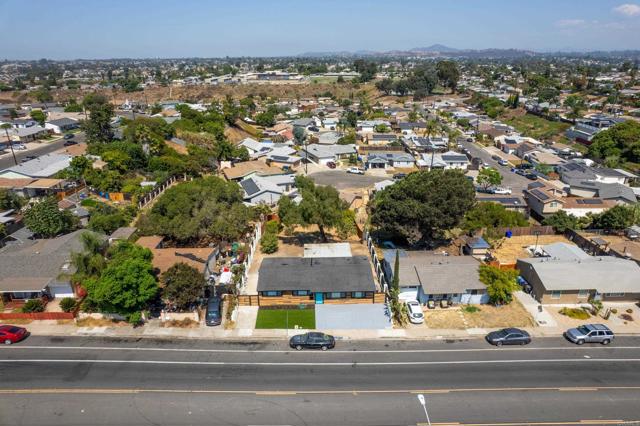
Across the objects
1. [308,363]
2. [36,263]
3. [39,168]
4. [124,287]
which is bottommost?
[308,363]

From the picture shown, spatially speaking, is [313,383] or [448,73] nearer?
[313,383]

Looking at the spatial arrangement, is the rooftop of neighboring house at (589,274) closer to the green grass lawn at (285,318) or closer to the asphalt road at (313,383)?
the asphalt road at (313,383)

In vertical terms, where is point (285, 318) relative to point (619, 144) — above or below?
below

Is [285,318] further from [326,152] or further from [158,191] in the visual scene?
[326,152]

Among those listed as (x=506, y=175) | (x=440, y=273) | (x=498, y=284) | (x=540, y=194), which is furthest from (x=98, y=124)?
(x=540, y=194)

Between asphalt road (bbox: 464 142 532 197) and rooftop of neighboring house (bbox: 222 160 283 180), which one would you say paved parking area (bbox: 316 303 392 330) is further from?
rooftop of neighboring house (bbox: 222 160 283 180)

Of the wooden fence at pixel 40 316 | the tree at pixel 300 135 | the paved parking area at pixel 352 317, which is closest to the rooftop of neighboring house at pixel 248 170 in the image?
the tree at pixel 300 135
